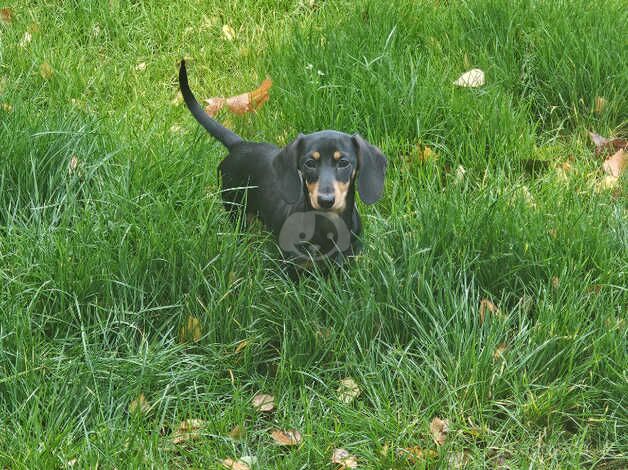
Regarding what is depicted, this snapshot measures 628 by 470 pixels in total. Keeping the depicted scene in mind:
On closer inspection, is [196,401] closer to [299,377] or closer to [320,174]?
[299,377]

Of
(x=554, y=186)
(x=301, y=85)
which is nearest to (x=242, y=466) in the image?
(x=554, y=186)

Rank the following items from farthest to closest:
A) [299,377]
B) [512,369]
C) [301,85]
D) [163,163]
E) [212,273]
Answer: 1. [301,85]
2. [163,163]
3. [212,273]
4. [299,377]
5. [512,369]

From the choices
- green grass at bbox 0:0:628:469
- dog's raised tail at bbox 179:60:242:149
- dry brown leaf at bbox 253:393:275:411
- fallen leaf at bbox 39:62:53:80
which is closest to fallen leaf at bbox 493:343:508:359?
green grass at bbox 0:0:628:469

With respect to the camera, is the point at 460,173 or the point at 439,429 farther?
the point at 460,173

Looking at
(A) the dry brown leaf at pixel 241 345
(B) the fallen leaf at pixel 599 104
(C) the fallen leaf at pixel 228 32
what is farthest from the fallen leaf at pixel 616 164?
(C) the fallen leaf at pixel 228 32

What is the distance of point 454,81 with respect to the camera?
382 cm

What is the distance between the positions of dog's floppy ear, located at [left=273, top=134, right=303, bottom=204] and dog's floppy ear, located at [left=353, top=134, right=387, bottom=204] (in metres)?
0.19

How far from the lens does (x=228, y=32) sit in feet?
14.7

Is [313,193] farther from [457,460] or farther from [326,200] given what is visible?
[457,460]

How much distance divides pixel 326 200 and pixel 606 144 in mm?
1479

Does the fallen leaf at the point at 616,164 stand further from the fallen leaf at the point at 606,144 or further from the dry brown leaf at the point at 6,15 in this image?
the dry brown leaf at the point at 6,15

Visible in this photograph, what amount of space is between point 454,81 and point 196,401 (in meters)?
1.92

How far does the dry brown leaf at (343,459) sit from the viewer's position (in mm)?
2255

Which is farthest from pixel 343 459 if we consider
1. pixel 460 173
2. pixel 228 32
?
pixel 228 32
